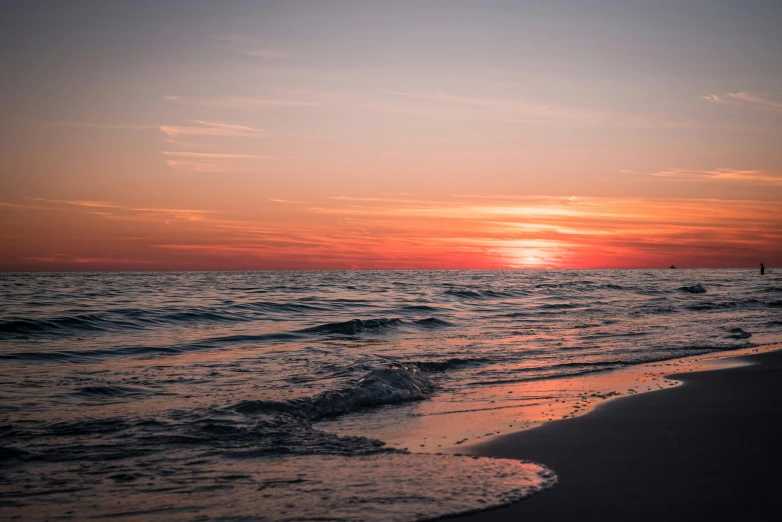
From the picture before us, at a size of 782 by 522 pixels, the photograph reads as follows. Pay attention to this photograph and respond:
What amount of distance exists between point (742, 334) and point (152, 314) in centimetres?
2109

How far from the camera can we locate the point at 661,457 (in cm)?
621

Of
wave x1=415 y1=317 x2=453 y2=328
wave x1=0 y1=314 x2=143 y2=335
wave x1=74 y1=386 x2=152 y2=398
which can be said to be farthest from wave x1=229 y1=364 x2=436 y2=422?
wave x1=0 y1=314 x2=143 y2=335

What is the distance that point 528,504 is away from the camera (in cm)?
499

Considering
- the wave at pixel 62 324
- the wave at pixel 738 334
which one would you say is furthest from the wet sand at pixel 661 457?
the wave at pixel 62 324

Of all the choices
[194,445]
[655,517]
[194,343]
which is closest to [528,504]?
[655,517]

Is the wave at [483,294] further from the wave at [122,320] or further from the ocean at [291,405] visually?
the ocean at [291,405]

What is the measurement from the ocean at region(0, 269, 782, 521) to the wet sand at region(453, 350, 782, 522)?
13.8 inches

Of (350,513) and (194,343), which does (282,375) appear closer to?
(194,343)

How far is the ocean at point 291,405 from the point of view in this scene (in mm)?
5340

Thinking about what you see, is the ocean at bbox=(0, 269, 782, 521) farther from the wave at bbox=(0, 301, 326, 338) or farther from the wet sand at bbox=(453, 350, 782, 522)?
the wet sand at bbox=(453, 350, 782, 522)

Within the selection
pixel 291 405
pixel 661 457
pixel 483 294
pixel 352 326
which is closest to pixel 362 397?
pixel 291 405

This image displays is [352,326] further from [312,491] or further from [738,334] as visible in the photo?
[312,491]

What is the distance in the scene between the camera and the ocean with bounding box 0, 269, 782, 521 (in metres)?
5.34

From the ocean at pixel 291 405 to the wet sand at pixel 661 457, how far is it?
1.15 ft
